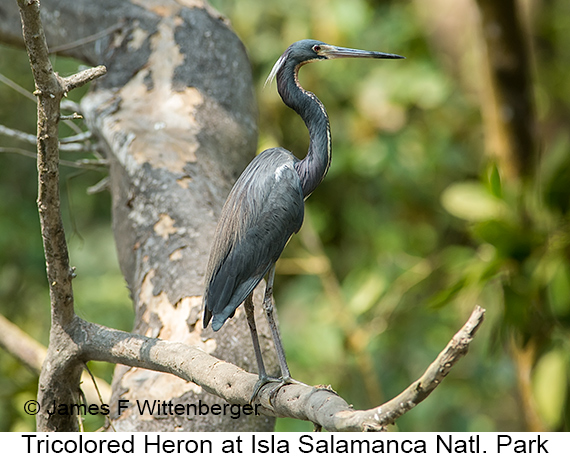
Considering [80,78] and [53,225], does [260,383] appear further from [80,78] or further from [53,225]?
[80,78]

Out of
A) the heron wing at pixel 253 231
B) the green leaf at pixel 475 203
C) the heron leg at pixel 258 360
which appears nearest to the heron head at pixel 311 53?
the heron wing at pixel 253 231

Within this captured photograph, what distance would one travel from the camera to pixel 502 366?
3621mm

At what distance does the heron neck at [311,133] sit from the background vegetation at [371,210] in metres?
1.83

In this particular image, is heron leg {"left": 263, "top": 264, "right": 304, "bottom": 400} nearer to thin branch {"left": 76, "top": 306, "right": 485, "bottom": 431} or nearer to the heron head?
thin branch {"left": 76, "top": 306, "right": 485, "bottom": 431}

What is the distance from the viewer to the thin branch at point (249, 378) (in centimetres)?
77

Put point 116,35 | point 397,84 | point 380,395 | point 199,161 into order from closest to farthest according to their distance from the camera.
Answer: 1. point 199,161
2. point 116,35
3. point 380,395
4. point 397,84

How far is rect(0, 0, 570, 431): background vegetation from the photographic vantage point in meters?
3.30

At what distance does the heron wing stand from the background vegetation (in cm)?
183

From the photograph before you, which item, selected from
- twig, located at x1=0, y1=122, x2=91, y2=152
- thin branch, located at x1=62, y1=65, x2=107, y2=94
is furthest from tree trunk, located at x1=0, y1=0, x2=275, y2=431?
thin branch, located at x1=62, y1=65, x2=107, y2=94

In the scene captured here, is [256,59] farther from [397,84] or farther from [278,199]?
[278,199]

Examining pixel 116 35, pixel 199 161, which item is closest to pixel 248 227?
pixel 199 161

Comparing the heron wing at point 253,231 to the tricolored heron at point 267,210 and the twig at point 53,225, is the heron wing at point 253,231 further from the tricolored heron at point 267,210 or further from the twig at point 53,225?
the twig at point 53,225

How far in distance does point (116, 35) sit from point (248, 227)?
3.91 ft

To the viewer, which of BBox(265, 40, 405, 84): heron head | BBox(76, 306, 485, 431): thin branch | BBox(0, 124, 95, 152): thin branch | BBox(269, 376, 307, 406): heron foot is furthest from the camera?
BBox(0, 124, 95, 152): thin branch
